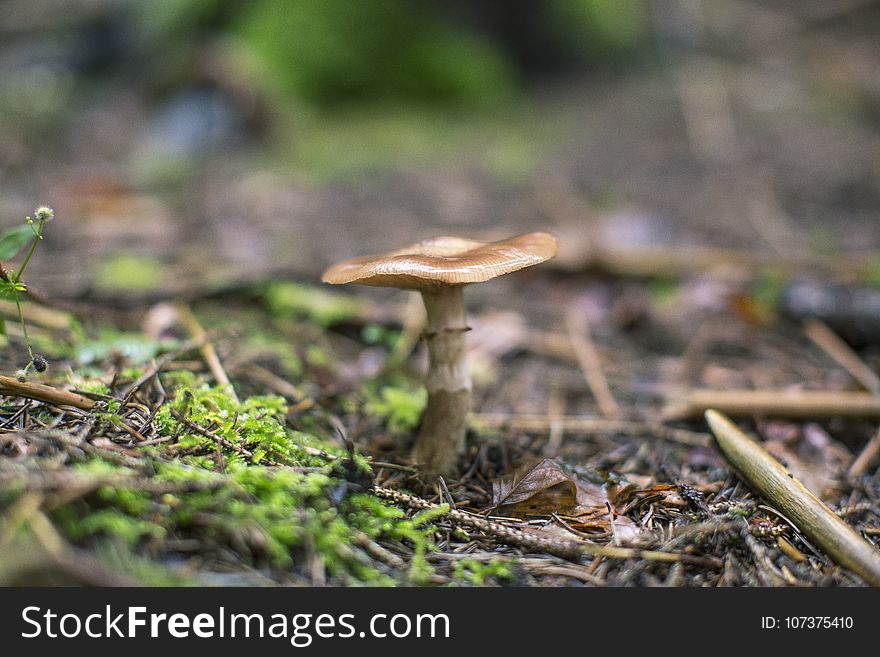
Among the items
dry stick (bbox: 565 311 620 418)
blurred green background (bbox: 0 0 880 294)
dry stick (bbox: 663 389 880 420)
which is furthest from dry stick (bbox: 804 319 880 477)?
blurred green background (bbox: 0 0 880 294)

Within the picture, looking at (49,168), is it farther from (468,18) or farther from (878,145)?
(878,145)

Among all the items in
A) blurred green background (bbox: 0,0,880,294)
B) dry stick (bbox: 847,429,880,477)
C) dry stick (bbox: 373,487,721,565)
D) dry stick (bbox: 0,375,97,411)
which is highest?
blurred green background (bbox: 0,0,880,294)

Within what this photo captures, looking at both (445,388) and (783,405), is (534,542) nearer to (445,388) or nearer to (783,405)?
(445,388)

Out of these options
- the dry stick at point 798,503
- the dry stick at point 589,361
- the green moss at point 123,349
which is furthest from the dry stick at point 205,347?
the dry stick at point 798,503

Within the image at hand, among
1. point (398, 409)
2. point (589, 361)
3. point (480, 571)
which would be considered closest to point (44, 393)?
point (398, 409)

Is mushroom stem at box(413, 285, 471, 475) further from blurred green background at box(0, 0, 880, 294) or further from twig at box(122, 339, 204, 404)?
blurred green background at box(0, 0, 880, 294)
